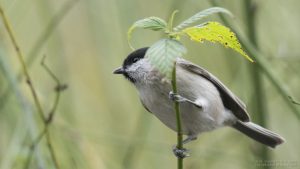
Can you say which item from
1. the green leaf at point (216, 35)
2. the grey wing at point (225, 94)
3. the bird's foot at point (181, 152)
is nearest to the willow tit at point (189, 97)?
the grey wing at point (225, 94)

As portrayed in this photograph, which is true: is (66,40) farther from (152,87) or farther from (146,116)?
(152,87)

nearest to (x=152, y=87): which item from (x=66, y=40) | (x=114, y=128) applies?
(x=114, y=128)

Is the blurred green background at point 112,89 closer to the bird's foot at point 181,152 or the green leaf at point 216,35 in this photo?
the bird's foot at point 181,152

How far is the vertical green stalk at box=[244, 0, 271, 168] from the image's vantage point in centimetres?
275

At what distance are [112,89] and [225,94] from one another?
1039mm

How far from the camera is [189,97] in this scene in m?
2.71

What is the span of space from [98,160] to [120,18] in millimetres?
756

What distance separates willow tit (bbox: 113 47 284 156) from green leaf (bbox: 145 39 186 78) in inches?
42.1

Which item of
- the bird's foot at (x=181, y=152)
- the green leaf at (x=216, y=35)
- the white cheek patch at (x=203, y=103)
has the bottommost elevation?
the bird's foot at (x=181, y=152)

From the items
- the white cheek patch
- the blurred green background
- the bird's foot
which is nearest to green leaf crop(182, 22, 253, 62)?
the bird's foot

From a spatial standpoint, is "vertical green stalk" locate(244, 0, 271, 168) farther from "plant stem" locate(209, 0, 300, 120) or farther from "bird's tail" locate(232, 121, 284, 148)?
"plant stem" locate(209, 0, 300, 120)

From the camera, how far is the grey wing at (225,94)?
2.89m

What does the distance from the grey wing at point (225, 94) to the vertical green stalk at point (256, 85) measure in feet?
0.24

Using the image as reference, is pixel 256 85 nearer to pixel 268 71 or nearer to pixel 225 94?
pixel 225 94
